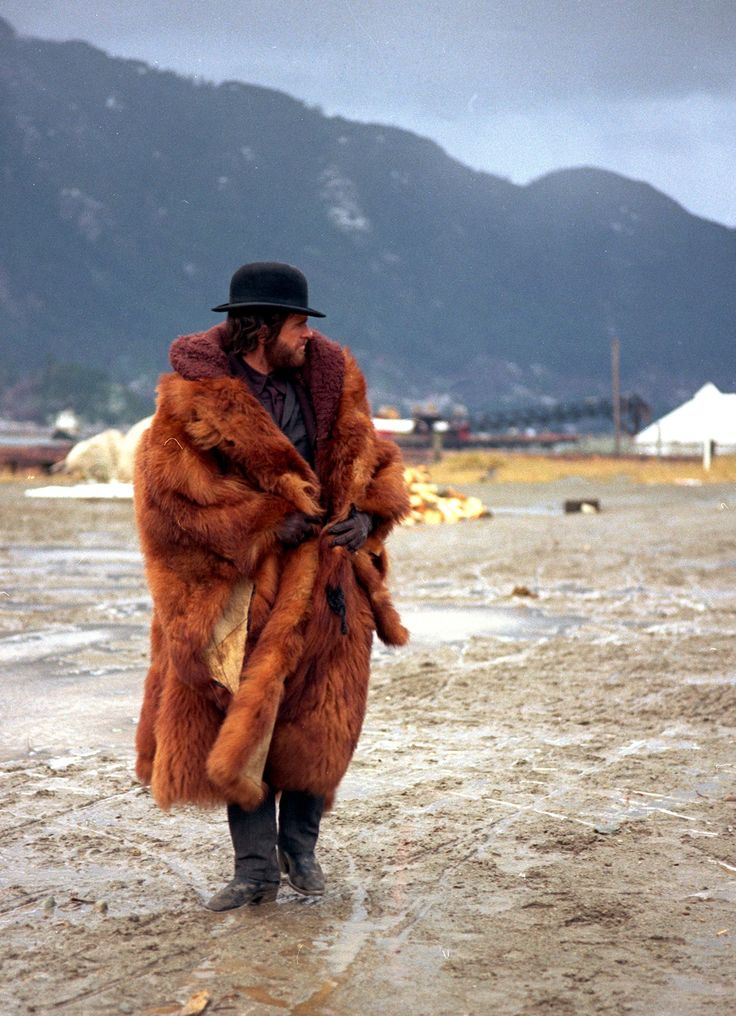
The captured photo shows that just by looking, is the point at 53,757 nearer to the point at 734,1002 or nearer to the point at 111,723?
the point at 111,723

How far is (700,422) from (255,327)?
6173 centimetres

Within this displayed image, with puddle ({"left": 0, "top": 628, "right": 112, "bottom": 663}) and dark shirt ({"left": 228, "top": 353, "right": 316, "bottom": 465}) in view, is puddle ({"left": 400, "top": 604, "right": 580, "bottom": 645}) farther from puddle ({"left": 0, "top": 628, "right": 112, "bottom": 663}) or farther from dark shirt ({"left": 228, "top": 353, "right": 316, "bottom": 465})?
dark shirt ({"left": 228, "top": 353, "right": 316, "bottom": 465})

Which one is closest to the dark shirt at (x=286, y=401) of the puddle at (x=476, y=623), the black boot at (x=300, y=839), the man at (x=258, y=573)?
the man at (x=258, y=573)

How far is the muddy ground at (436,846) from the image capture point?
3383 mm

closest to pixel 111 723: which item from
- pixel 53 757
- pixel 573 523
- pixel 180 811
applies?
pixel 53 757

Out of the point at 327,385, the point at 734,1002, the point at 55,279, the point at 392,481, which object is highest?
the point at 55,279

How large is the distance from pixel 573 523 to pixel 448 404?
565 feet

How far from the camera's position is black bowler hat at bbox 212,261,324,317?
4.00 m

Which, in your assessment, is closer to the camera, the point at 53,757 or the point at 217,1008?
the point at 217,1008

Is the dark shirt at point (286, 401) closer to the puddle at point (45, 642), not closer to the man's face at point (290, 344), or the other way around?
the man's face at point (290, 344)

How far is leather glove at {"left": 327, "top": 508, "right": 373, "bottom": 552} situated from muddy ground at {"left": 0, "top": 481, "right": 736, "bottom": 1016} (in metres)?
0.98

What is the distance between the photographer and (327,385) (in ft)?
13.6

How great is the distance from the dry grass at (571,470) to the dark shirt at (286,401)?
93.9 ft

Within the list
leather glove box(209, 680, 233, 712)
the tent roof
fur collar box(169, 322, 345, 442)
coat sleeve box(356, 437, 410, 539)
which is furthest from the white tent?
leather glove box(209, 680, 233, 712)
